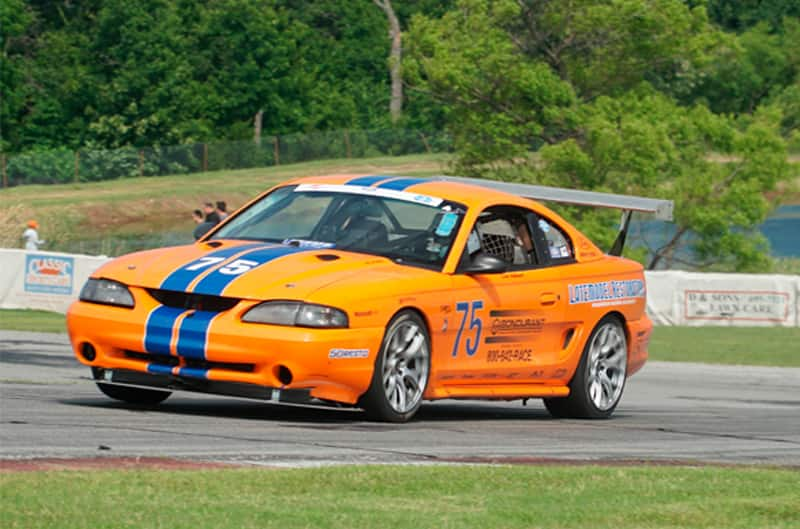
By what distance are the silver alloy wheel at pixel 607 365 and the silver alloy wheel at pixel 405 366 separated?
2.17 m

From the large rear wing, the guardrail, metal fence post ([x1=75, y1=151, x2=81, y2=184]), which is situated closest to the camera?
the large rear wing

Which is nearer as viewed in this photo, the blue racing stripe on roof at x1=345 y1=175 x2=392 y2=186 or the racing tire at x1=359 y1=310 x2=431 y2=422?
the racing tire at x1=359 y1=310 x2=431 y2=422

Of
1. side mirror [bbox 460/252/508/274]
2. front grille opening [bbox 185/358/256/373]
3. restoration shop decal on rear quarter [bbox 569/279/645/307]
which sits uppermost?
side mirror [bbox 460/252/508/274]

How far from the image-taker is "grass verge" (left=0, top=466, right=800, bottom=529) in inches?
244

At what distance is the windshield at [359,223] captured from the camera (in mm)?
10844

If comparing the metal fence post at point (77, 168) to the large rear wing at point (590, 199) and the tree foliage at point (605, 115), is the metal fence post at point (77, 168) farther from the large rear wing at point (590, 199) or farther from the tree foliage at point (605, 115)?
the large rear wing at point (590, 199)

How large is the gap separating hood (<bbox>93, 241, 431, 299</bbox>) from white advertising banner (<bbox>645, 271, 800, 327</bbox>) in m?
21.6

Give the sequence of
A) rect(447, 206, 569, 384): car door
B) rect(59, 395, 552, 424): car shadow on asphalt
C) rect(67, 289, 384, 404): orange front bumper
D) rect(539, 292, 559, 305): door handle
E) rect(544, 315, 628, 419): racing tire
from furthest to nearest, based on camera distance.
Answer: rect(544, 315, 628, 419): racing tire < rect(539, 292, 559, 305): door handle < rect(447, 206, 569, 384): car door < rect(59, 395, 552, 424): car shadow on asphalt < rect(67, 289, 384, 404): orange front bumper

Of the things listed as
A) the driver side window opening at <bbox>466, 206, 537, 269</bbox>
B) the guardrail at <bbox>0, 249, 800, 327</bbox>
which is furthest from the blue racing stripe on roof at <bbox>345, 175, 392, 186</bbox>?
the guardrail at <bbox>0, 249, 800, 327</bbox>

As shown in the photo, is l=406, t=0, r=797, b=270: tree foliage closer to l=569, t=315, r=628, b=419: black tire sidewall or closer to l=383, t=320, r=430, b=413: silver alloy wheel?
l=569, t=315, r=628, b=419: black tire sidewall

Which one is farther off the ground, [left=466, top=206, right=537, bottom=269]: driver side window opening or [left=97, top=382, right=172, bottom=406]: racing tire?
[left=466, top=206, right=537, bottom=269]: driver side window opening

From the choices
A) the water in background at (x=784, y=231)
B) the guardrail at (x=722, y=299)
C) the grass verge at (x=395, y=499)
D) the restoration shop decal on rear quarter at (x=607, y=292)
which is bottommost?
the water in background at (x=784, y=231)

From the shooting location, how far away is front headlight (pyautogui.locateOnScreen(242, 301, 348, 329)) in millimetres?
9656

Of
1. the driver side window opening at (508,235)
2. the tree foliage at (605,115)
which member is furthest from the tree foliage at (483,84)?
the driver side window opening at (508,235)
